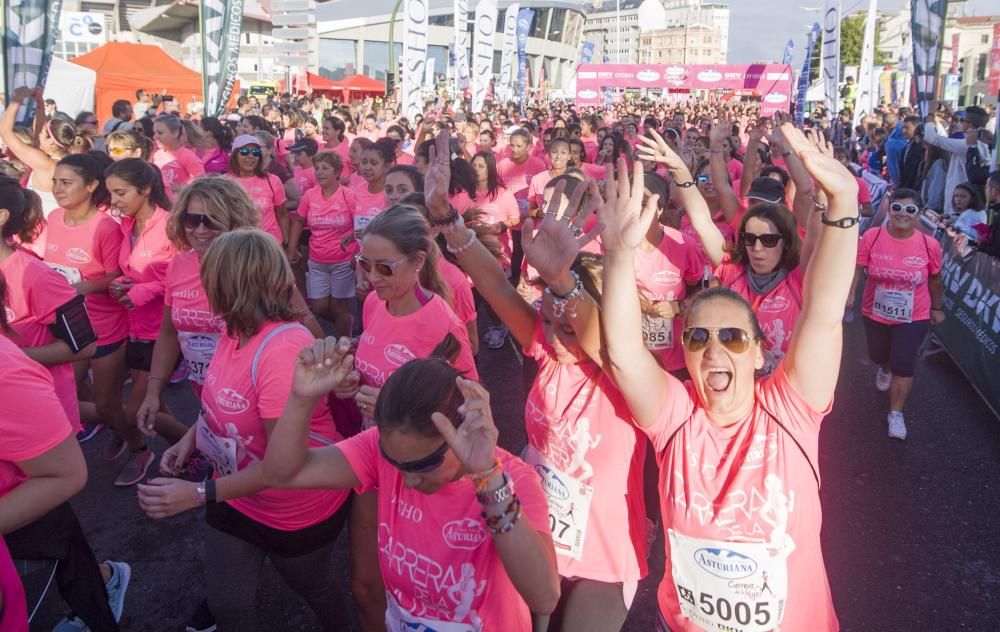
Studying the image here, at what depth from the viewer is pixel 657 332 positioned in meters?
4.07

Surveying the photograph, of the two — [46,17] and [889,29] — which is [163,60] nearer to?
[46,17]

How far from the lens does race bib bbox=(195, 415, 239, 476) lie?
273 cm

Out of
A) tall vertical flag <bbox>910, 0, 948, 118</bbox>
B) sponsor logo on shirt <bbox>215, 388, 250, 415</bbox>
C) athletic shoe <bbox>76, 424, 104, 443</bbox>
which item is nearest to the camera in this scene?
sponsor logo on shirt <bbox>215, 388, 250, 415</bbox>

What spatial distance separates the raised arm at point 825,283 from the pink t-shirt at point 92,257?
4.01 meters

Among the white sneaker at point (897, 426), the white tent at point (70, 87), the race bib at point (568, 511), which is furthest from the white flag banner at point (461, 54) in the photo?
the race bib at point (568, 511)

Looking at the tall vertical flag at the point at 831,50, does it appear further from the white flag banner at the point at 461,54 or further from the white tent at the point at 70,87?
the white tent at the point at 70,87

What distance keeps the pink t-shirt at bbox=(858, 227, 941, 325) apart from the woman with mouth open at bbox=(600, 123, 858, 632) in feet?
12.3

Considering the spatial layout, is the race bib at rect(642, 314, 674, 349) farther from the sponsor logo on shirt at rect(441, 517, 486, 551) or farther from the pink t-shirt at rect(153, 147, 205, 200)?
the pink t-shirt at rect(153, 147, 205, 200)

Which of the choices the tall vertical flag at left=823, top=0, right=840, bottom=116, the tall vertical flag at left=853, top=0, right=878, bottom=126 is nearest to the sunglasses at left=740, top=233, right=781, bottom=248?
the tall vertical flag at left=823, top=0, right=840, bottom=116

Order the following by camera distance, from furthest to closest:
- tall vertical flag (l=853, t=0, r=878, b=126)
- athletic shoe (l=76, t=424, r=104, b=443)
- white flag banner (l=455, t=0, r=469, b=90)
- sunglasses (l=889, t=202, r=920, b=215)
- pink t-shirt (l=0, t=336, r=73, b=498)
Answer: white flag banner (l=455, t=0, r=469, b=90)
tall vertical flag (l=853, t=0, r=878, b=126)
sunglasses (l=889, t=202, r=920, b=215)
athletic shoe (l=76, t=424, r=104, b=443)
pink t-shirt (l=0, t=336, r=73, b=498)

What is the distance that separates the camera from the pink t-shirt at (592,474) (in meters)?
2.59

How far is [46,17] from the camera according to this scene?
9266 mm

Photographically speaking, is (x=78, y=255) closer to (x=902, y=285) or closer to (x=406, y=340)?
(x=406, y=340)

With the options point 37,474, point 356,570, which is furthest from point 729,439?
point 37,474
